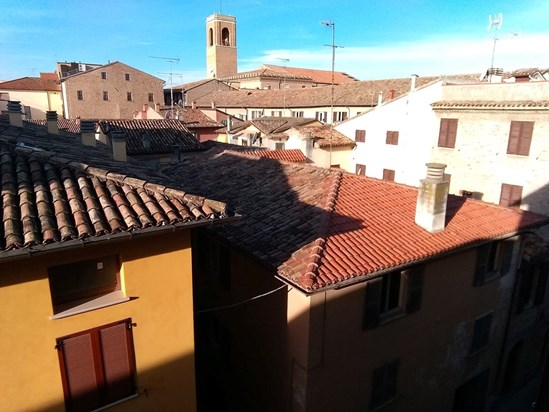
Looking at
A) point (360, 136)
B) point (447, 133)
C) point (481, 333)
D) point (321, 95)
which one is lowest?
point (481, 333)

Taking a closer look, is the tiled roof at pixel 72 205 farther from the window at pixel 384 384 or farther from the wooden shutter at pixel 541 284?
the wooden shutter at pixel 541 284

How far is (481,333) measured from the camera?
1152cm

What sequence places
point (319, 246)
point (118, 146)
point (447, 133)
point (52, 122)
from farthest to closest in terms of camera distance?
→ 1. point (447, 133)
2. point (52, 122)
3. point (118, 146)
4. point (319, 246)

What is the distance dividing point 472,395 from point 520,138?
12181 millimetres

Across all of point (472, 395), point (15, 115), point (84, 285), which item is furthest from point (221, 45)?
point (84, 285)

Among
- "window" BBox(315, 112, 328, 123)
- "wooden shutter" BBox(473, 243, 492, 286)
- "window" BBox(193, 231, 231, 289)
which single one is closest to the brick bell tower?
"window" BBox(315, 112, 328, 123)

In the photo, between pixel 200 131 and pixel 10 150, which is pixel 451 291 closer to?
pixel 10 150

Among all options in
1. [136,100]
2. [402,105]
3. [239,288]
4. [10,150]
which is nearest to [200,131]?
[402,105]

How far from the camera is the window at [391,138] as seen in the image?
25.6 metres

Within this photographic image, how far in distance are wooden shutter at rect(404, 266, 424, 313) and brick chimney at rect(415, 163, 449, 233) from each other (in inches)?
43.5

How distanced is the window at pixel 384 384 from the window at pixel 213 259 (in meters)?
4.27

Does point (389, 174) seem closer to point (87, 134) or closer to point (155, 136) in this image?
point (155, 136)

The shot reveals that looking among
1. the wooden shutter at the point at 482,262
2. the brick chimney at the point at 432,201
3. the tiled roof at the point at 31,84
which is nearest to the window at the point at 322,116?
the wooden shutter at the point at 482,262

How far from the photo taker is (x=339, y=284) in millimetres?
7203
